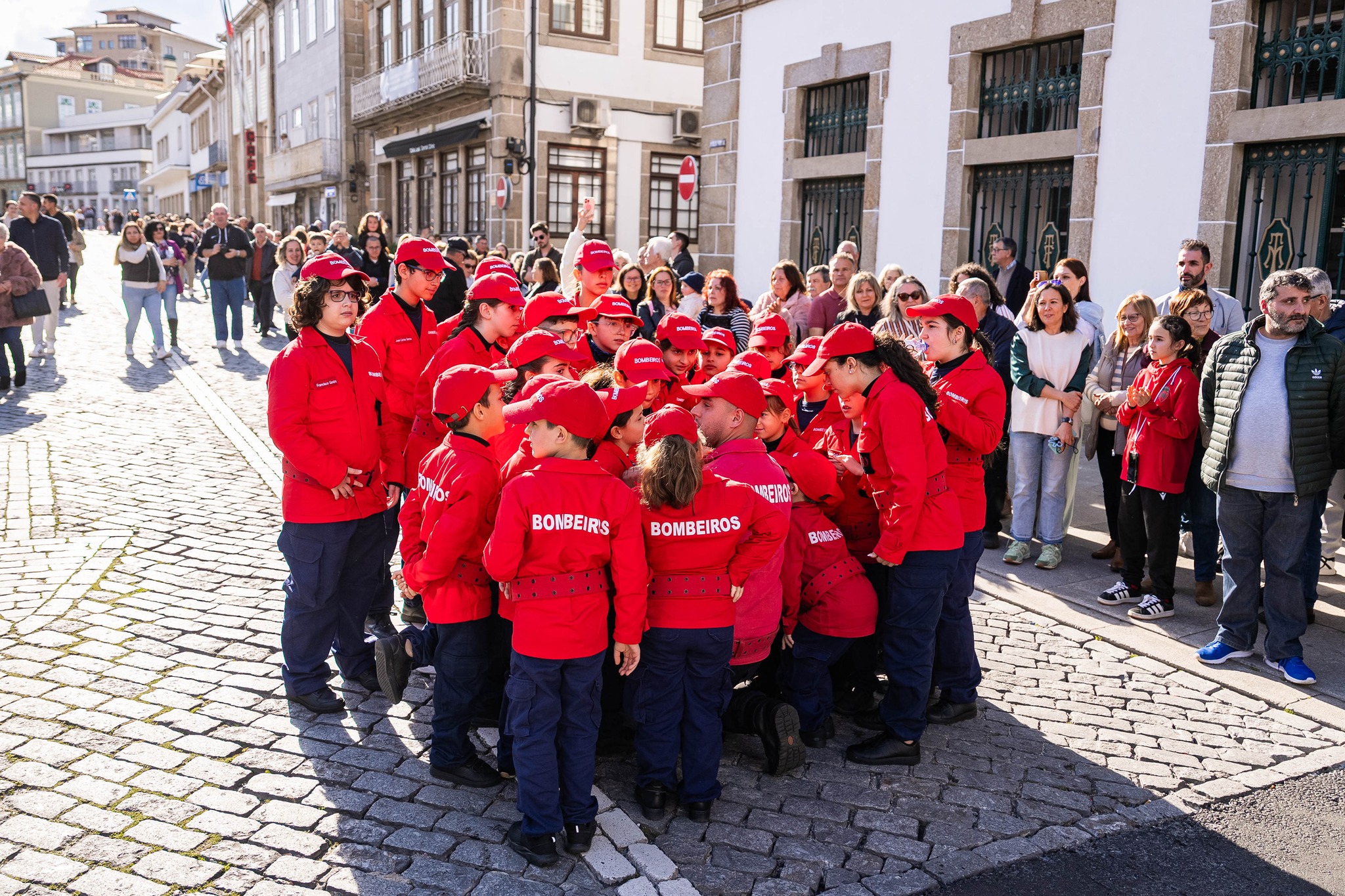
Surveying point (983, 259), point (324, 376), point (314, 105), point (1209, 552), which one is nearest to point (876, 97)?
point (983, 259)

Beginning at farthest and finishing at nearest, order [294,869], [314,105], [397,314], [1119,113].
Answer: [314,105] → [1119,113] → [397,314] → [294,869]

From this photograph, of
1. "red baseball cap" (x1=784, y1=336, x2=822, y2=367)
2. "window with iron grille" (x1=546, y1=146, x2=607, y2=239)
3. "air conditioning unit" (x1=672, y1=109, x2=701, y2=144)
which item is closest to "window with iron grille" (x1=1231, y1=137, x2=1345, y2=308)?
A: "red baseball cap" (x1=784, y1=336, x2=822, y2=367)

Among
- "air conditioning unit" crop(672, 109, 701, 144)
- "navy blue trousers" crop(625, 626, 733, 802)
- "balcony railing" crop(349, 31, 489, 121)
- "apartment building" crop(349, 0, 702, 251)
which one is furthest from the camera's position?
"air conditioning unit" crop(672, 109, 701, 144)

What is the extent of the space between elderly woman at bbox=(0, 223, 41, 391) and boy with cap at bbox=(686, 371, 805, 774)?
993 cm

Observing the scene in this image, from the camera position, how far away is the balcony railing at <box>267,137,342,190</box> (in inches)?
1344

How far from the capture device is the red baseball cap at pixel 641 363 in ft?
14.7

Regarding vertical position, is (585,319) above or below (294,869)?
above

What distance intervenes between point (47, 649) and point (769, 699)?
357 centimetres

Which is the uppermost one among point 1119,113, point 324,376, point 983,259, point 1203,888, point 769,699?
point 1119,113

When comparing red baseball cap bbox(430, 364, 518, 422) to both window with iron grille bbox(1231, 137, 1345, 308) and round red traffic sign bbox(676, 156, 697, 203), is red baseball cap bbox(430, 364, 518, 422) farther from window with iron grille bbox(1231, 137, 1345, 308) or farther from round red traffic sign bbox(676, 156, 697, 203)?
round red traffic sign bbox(676, 156, 697, 203)

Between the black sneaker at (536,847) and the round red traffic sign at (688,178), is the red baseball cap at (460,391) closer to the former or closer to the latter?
the black sneaker at (536,847)

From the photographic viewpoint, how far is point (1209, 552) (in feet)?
21.6

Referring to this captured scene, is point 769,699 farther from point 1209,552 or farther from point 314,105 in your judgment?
point 314,105

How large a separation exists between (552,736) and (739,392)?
1432mm
